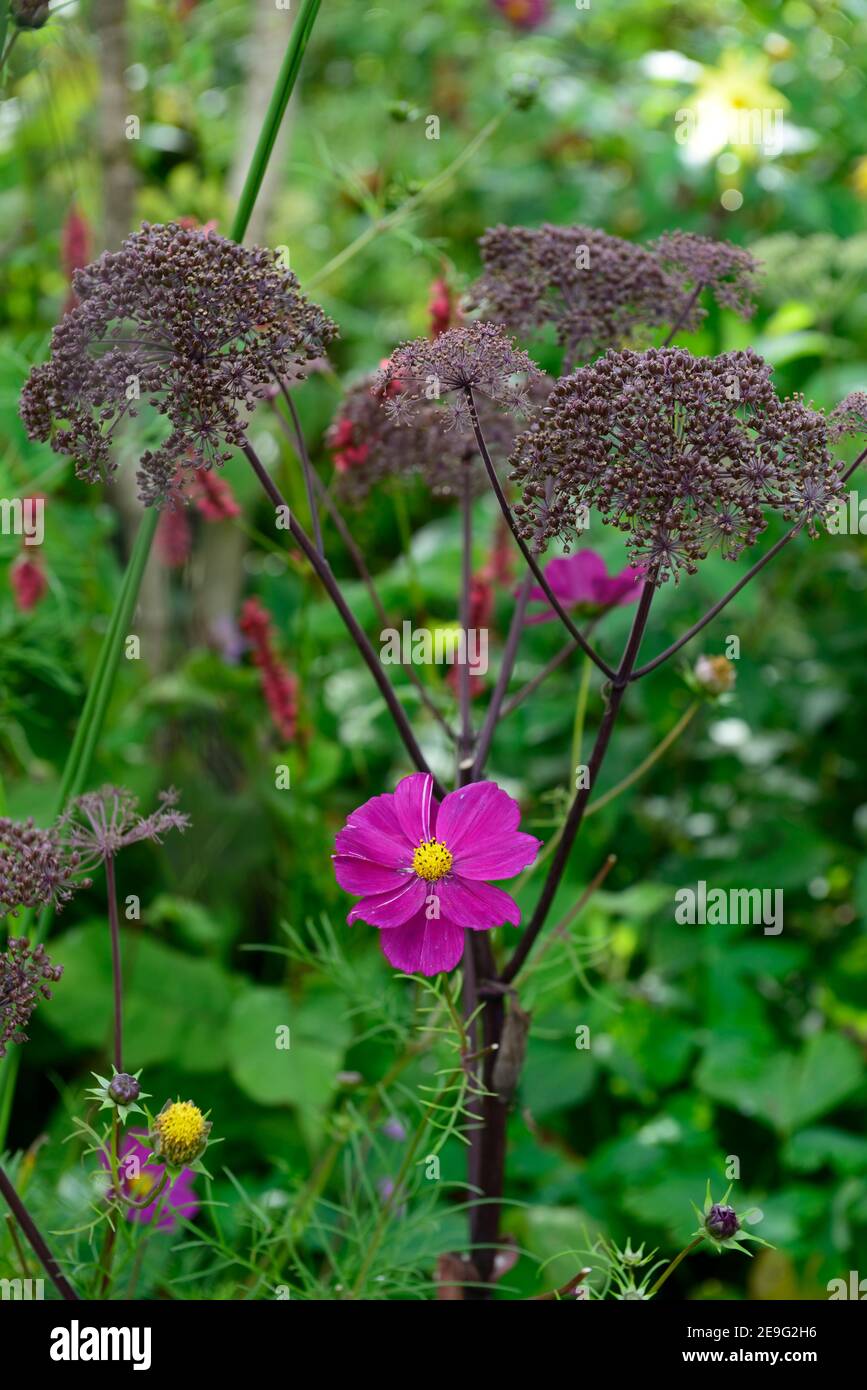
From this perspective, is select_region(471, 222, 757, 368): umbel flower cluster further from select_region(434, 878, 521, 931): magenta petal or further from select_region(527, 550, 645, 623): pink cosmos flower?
select_region(434, 878, 521, 931): magenta petal

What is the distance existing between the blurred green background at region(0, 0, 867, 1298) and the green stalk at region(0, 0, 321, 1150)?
182 millimetres

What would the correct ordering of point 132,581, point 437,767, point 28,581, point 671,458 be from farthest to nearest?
point 437,767 → point 28,581 → point 132,581 → point 671,458

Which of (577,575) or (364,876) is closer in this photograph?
(364,876)

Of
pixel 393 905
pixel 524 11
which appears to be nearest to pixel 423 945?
pixel 393 905

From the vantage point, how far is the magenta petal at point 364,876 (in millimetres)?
497

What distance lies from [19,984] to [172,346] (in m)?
0.24

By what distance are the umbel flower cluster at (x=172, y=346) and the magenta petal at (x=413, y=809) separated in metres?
0.14

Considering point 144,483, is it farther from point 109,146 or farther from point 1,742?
point 109,146

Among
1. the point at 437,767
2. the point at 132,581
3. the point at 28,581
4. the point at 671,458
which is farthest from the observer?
the point at 437,767

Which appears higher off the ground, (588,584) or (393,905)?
(588,584)

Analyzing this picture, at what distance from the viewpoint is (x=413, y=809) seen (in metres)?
0.51

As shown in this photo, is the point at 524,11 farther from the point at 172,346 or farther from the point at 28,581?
the point at 172,346

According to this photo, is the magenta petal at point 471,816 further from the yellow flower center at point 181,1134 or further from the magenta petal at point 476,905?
the yellow flower center at point 181,1134
